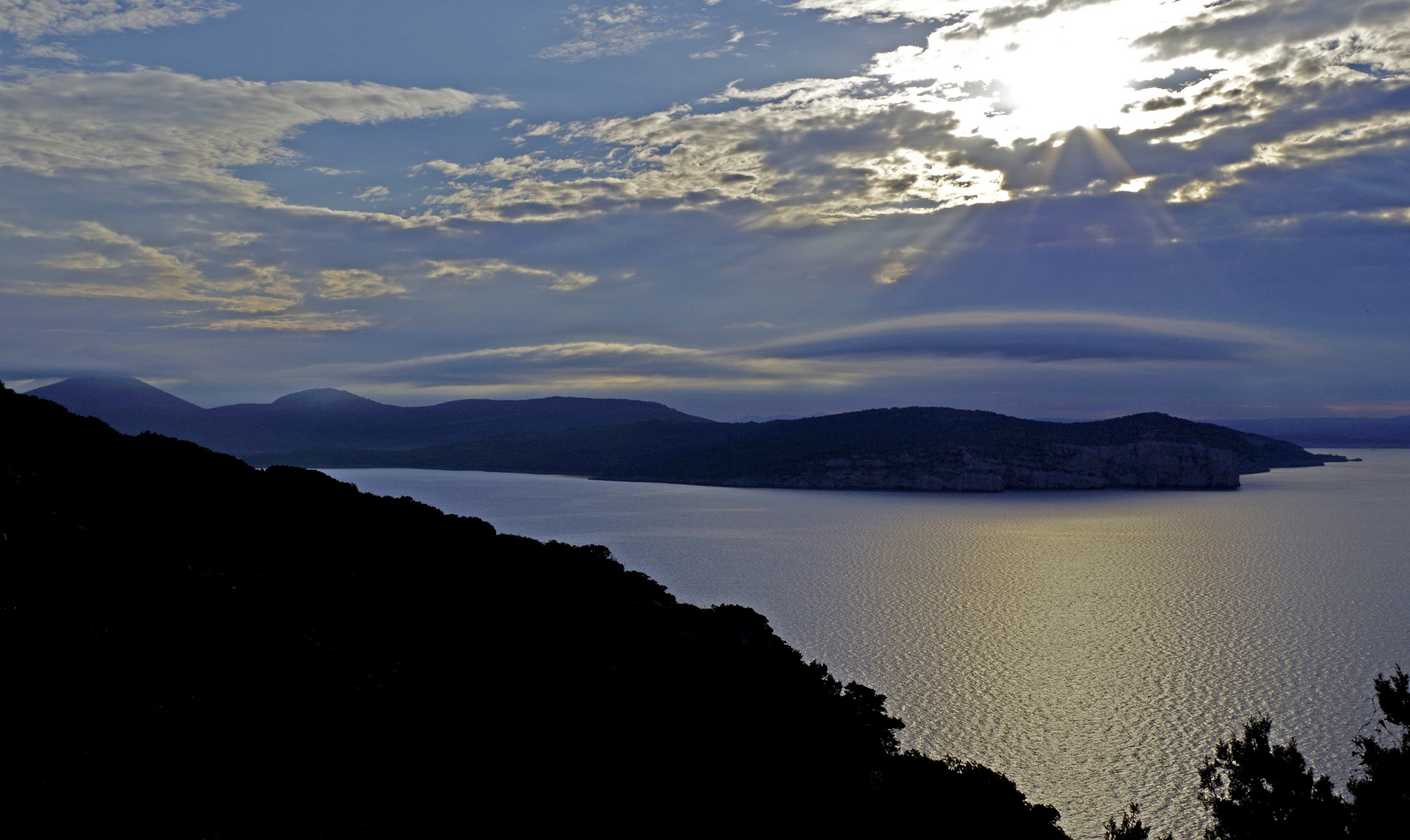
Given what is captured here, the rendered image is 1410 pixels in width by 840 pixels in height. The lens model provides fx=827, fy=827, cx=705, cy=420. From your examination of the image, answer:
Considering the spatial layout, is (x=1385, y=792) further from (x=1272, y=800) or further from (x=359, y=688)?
(x=359, y=688)

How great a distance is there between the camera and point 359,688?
75.7ft

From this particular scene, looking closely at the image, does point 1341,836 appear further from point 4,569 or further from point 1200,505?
point 1200,505

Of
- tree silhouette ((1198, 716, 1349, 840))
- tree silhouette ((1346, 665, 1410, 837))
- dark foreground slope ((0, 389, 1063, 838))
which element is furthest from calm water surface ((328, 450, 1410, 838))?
dark foreground slope ((0, 389, 1063, 838))

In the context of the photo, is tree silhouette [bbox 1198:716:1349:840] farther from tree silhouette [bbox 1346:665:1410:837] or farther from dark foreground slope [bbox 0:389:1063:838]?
dark foreground slope [bbox 0:389:1063:838]

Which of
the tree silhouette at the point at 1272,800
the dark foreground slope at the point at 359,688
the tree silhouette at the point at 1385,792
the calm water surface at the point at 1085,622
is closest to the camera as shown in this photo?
the dark foreground slope at the point at 359,688

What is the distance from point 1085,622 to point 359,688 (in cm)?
6359

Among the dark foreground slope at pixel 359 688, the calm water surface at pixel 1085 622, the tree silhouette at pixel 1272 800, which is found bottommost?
the calm water surface at pixel 1085 622

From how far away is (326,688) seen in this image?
22.3m

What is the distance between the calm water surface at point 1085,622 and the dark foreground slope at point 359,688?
14.1 meters

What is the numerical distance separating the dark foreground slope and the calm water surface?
1411cm

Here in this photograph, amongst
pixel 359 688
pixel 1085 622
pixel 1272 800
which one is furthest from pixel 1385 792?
pixel 1085 622

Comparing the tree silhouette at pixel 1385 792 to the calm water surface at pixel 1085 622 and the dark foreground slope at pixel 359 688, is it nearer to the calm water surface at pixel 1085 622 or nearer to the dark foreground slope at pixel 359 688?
the dark foreground slope at pixel 359 688

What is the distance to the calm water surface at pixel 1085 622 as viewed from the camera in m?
40.8

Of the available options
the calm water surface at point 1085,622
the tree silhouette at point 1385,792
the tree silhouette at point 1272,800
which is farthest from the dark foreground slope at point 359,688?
the calm water surface at point 1085,622
